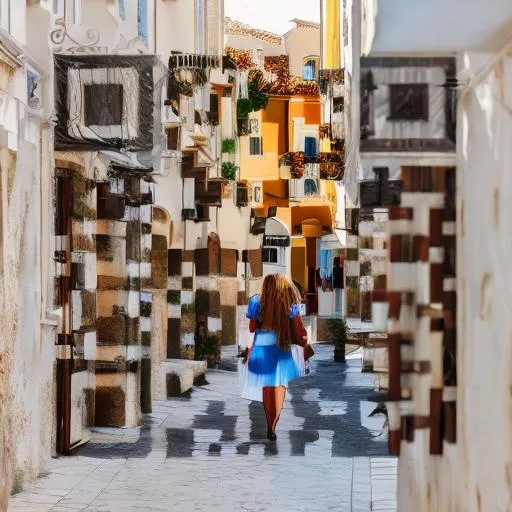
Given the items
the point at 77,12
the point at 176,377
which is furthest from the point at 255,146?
the point at 77,12

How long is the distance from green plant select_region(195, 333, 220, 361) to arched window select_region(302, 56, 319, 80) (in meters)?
32.6

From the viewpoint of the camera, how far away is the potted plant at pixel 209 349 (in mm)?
27500

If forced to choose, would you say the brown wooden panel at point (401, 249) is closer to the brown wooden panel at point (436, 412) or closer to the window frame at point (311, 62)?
the brown wooden panel at point (436, 412)

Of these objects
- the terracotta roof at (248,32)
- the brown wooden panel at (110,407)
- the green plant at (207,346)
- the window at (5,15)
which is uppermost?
the terracotta roof at (248,32)

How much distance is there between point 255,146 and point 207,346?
2472 centimetres

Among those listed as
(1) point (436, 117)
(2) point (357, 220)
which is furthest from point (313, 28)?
(1) point (436, 117)

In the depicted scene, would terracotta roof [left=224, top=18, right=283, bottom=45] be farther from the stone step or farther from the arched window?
the stone step

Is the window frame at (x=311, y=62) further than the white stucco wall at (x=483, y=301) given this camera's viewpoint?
Yes

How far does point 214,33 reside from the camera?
3369cm

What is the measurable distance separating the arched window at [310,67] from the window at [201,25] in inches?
1114

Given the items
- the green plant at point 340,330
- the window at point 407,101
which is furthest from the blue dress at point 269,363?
the green plant at point 340,330

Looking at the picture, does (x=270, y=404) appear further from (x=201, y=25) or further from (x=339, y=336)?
(x=201, y=25)

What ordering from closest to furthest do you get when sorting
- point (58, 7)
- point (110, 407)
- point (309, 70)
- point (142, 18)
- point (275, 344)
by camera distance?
point (58, 7) → point (275, 344) → point (110, 407) → point (142, 18) → point (309, 70)

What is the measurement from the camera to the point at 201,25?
30516 millimetres
